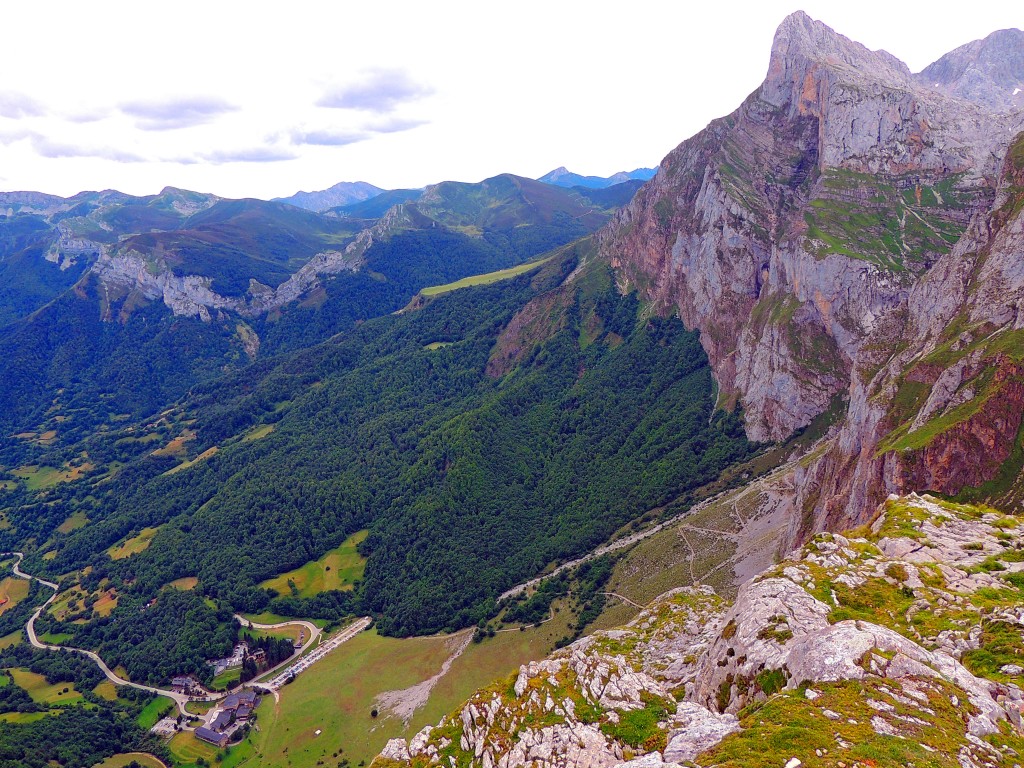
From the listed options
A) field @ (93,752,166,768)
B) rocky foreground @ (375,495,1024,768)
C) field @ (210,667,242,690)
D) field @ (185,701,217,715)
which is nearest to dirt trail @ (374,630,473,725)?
field @ (210,667,242,690)

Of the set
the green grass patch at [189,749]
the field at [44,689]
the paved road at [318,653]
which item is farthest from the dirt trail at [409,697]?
the field at [44,689]

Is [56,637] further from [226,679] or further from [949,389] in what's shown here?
[949,389]

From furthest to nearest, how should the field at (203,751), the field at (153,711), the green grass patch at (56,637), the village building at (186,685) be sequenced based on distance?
1. the green grass patch at (56,637)
2. the village building at (186,685)
3. the field at (153,711)
4. the field at (203,751)

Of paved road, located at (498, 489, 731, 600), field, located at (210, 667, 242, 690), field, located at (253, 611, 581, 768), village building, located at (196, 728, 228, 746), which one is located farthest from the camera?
paved road, located at (498, 489, 731, 600)

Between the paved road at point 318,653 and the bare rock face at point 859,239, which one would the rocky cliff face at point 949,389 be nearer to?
the bare rock face at point 859,239

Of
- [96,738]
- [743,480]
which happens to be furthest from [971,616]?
[96,738]

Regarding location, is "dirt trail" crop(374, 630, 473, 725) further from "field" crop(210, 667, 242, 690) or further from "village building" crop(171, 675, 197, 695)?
"village building" crop(171, 675, 197, 695)
